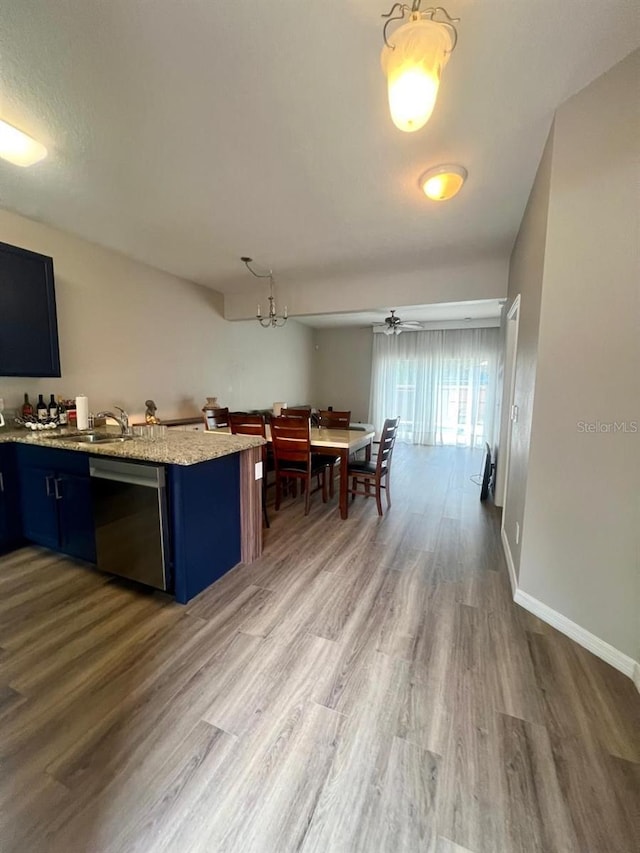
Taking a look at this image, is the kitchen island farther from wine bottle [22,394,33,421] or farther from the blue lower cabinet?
wine bottle [22,394,33,421]

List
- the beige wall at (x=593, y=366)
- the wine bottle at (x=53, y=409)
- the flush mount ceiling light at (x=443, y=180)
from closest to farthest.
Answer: the beige wall at (x=593, y=366) < the flush mount ceiling light at (x=443, y=180) < the wine bottle at (x=53, y=409)

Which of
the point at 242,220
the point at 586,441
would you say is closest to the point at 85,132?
the point at 242,220

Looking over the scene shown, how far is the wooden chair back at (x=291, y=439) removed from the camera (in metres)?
3.23

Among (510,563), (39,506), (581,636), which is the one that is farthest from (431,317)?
(39,506)

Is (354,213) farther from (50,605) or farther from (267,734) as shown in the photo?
(50,605)

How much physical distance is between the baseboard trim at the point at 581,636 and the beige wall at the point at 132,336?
3947 millimetres

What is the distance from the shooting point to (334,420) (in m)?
4.28

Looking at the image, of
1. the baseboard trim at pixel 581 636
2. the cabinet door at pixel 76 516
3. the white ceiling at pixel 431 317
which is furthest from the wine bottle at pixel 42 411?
the baseboard trim at pixel 581 636

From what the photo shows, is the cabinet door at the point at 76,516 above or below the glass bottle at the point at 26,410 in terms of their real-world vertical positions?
below

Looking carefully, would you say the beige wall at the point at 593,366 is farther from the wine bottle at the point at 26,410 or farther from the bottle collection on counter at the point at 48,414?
the wine bottle at the point at 26,410

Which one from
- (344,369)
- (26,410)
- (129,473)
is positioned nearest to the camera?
(129,473)

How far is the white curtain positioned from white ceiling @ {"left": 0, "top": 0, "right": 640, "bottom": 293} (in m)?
3.85

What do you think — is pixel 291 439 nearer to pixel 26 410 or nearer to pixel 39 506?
pixel 39 506

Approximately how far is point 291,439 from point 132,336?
2144 mm
